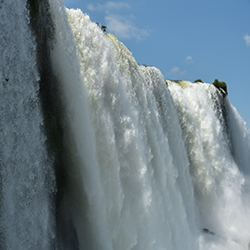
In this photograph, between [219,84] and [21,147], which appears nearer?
[21,147]

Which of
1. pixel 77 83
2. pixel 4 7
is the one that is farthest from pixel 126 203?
pixel 4 7

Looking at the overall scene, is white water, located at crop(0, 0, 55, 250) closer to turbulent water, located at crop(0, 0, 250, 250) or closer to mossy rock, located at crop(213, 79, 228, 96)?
turbulent water, located at crop(0, 0, 250, 250)

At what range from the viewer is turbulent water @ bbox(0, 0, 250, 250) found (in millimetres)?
4133

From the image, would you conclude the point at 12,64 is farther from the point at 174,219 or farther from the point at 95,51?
the point at 174,219

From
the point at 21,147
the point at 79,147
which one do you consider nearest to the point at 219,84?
the point at 79,147

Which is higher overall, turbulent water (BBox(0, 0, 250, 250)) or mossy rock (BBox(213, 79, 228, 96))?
mossy rock (BBox(213, 79, 228, 96))

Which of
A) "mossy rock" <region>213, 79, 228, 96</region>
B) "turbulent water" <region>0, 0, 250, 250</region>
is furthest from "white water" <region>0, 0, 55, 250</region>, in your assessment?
"mossy rock" <region>213, 79, 228, 96</region>

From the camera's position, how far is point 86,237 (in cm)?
555

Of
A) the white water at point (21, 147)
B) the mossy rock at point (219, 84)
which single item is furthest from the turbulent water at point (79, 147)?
the mossy rock at point (219, 84)

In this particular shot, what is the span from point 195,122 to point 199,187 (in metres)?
2.59

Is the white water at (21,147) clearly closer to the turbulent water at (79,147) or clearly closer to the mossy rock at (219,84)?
the turbulent water at (79,147)

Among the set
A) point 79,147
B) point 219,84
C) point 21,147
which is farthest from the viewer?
point 219,84

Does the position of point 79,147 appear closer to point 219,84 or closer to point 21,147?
point 21,147

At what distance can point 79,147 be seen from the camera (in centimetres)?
539
